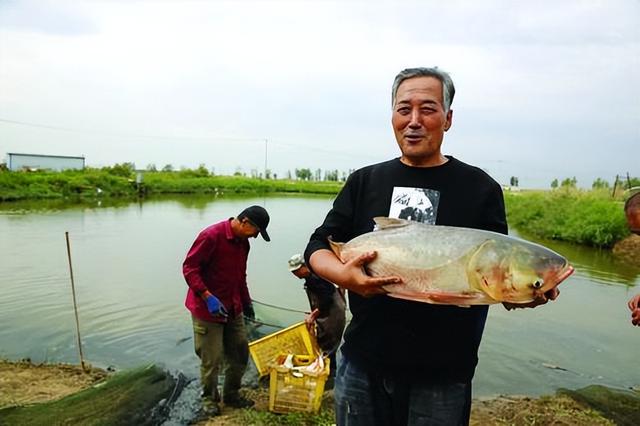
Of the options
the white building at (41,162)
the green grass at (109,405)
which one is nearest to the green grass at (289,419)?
the green grass at (109,405)

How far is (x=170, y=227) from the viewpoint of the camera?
958 inches

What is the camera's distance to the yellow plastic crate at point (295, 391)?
5.07m

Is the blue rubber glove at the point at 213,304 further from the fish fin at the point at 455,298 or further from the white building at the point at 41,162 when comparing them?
the white building at the point at 41,162

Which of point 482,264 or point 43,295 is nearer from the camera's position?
point 482,264

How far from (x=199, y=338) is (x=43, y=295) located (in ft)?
23.9

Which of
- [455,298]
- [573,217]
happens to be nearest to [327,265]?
[455,298]

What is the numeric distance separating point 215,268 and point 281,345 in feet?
4.59

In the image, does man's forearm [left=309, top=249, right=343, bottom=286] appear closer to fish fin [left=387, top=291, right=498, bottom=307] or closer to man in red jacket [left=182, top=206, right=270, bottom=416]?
fish fin [left=387, top=291, right=498, bottom=307]

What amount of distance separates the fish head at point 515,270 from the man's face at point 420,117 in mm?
512

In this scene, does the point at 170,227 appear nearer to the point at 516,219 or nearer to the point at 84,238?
the point at 84,238

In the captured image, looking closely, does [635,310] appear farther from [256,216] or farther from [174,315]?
[174,315]

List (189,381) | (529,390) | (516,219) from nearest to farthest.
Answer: (189,381)
(529,390)
(516,219)

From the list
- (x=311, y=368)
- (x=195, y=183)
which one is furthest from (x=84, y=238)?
(x=195, y=183)

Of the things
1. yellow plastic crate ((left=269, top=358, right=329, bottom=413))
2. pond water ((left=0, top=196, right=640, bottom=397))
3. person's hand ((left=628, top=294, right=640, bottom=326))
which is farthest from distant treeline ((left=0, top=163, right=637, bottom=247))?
yellow plastic crate ((left=269, top=358, right=329, bottom=413))
